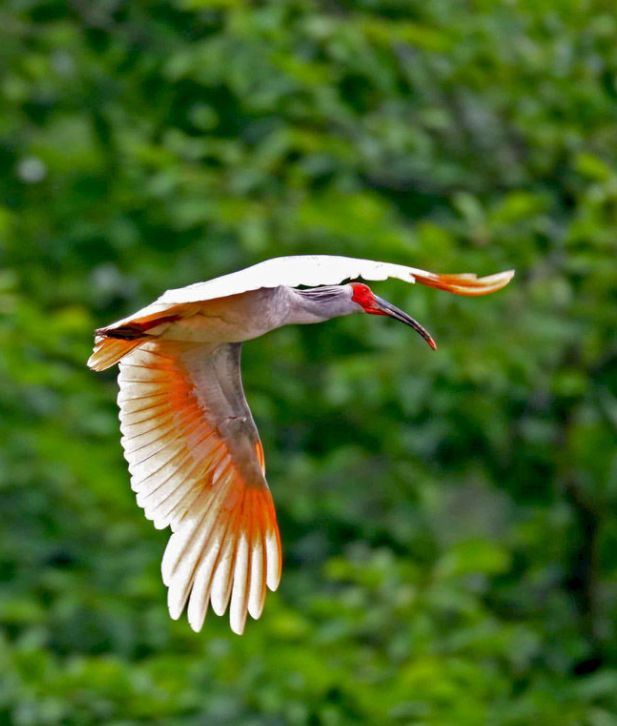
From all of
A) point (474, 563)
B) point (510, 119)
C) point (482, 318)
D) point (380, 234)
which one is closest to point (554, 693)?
point (474, 563)

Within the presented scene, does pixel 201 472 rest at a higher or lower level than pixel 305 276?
lower

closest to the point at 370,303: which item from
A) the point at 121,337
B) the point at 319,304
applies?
the point at 319,304

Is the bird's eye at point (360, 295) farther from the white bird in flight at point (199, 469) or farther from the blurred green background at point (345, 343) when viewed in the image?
the blurred green background at point (345, 343)

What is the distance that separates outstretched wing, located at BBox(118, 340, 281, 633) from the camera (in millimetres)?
4797

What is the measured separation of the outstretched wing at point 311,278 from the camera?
11.5 feet

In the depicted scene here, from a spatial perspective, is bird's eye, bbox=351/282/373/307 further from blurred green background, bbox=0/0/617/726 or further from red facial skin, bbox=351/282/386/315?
blurred green background, bbox=0/0/617/726

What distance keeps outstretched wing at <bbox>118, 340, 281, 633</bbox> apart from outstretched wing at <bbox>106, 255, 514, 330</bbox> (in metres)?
0.85

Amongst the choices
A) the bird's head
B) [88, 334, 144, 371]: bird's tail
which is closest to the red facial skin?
the bird's head

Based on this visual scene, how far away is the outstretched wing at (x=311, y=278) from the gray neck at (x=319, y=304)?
0.42 metres

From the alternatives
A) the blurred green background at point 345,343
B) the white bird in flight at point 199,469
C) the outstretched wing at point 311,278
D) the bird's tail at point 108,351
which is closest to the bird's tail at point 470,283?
the outstretched wing at point 311,278

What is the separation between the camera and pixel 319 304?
4.38 meters

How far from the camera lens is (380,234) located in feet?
24.1

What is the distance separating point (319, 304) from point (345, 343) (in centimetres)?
380

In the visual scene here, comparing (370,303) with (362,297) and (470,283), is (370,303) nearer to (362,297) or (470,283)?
(362,297)
